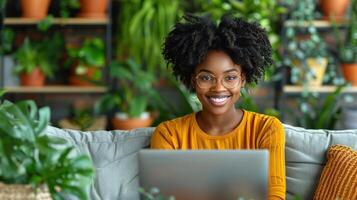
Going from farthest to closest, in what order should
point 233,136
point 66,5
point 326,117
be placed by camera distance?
point 66,5 → point 326,117 → point 233,136

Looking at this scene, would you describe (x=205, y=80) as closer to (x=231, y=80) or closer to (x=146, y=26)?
(x=231, y=80)

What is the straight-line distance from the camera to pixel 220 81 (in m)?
2.19

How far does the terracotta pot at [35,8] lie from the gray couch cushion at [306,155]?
8.32ft

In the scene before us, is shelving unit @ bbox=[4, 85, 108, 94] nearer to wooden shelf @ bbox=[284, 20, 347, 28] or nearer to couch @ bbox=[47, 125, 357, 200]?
wooden shelf @ bbox=[284, 20, 347, 28]

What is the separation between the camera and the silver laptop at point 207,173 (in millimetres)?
1667

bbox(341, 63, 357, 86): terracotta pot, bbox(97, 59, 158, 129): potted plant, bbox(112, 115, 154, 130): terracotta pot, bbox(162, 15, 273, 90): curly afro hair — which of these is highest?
bbox(162, 15, 273, 90): curly afro hair

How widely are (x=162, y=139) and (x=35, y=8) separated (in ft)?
8.11

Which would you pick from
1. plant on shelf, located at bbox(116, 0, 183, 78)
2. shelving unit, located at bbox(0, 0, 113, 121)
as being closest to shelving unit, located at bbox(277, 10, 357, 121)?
plant on shelf, located at bbox(116, 0, 183, 78)

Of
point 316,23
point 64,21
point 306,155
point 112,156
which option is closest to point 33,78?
point 64,21

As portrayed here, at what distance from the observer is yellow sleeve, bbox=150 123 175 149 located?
2246 millimetres

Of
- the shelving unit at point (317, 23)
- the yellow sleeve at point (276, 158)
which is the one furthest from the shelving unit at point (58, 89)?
the yellow sleeve at point (276, 158)

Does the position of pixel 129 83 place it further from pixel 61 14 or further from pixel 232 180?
pixel 232 180

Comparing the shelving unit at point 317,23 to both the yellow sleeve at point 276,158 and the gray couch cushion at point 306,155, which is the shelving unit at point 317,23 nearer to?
the gray couch cushion at point 306,155

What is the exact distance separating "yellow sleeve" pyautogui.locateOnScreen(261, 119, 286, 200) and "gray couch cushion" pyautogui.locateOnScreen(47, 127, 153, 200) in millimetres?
461
